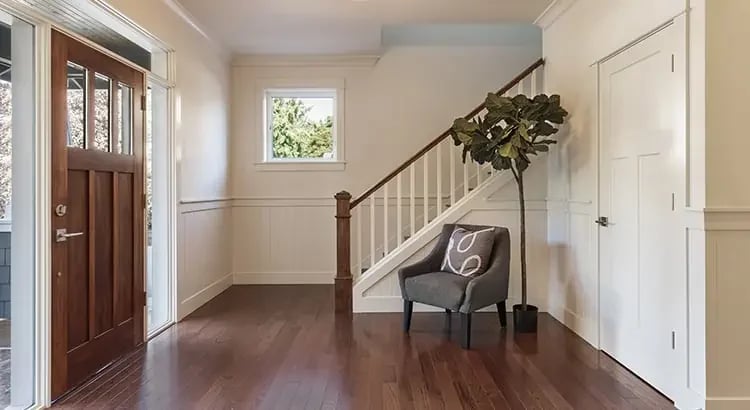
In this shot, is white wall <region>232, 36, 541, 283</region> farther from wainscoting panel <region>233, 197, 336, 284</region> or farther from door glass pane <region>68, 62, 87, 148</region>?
door glass pane <region>68, 62, 87, 148</region>

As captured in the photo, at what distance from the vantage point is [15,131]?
2.69 m

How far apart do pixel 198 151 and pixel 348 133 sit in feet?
6.17

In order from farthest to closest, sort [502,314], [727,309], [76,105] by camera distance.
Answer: [502,314] → [76,105] → [727,309]

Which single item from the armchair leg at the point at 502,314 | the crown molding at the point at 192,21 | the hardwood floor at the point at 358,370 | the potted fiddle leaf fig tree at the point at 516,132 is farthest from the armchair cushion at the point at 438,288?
the crown molding at the point at 192,21

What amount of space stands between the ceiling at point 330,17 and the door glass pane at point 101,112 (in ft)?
4.42

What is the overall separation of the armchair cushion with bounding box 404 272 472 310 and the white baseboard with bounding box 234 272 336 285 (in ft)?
7.42

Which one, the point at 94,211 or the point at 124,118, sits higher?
the point at 124,118

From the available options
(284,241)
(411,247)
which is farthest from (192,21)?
(411,247)

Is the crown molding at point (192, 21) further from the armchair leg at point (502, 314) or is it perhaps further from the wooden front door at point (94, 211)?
the armchair leg at point (502, 314)

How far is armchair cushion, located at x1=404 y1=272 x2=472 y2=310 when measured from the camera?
12.5 ft

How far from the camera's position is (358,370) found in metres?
3.24

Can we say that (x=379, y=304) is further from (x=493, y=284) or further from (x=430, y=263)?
(x=493, y=284)

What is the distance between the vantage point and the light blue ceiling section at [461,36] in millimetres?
5938

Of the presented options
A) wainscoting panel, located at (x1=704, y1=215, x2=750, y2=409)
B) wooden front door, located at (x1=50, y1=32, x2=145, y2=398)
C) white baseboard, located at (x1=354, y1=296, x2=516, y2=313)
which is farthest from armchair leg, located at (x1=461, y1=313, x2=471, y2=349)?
wooden front door, located at (x1=50, y1=32, x2=145, y2=398)
